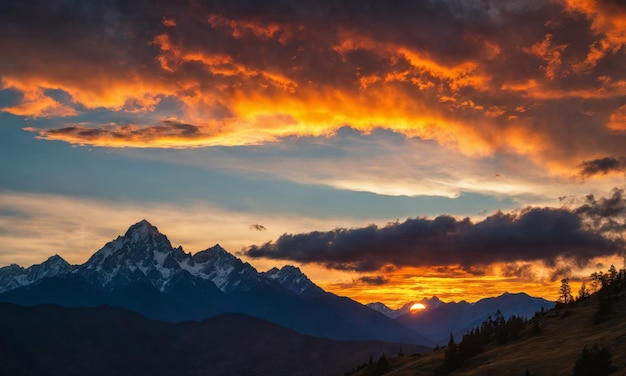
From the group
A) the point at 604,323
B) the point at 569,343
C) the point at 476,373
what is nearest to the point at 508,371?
the point at 476,373

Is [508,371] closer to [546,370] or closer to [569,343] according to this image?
[546,370]

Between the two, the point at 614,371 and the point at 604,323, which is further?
the point at 604,323

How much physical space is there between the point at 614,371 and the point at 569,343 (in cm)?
5816

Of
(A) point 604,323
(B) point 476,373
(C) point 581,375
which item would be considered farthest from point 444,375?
(C) point 581,375

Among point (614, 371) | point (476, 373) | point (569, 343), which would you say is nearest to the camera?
point (614, 371)

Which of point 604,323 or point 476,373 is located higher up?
point 604,323

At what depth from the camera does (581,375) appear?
433ft

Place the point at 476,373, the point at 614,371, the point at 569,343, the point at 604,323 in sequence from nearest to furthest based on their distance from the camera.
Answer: the point at 614,371 → the point at 476,373 → the point at 569,343 → the point at 604,323

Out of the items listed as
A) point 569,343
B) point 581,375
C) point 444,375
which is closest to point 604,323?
point 569,343

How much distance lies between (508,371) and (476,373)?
1023 cm

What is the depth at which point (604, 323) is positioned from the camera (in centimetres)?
19825

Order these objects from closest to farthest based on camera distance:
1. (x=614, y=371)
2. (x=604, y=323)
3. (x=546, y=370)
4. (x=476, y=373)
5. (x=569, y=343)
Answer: (x=614, y=371) < (x=546, y=370) < (x=476, y=373) < (x=569, y=343) < (x=604, y=323)

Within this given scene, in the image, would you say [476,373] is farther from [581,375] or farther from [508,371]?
[581,375]

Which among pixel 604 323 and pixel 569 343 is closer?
pixel 569 343
